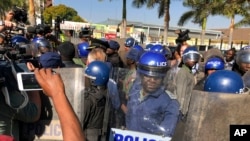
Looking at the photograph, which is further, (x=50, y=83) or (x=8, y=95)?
(x=8, y=95)

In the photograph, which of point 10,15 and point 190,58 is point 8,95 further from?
point 190,58

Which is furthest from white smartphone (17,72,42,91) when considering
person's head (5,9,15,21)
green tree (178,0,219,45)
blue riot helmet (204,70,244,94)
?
green tree (178,0,219,45)


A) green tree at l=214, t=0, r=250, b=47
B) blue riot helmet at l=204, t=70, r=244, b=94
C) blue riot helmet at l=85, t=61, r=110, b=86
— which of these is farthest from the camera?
Result: green tree at l=214, t=0, r=250, b=47

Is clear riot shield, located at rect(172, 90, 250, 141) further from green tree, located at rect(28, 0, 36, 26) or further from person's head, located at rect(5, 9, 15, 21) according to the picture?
green tree, located at rect(28, 0, 36, 26)

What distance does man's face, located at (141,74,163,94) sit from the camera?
11.5ft

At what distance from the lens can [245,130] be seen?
2723 millimetres

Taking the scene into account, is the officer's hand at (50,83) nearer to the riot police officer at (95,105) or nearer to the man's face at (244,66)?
the riot police officer at (95,105)

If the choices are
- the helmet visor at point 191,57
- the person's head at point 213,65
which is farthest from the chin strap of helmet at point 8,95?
the helmet visor at point 191,57

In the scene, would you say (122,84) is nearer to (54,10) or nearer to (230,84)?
(230,84)

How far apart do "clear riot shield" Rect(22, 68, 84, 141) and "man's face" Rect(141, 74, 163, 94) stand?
1.91 feet

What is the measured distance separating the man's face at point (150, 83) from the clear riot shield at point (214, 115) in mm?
832

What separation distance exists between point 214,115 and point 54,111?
1280 millimetres

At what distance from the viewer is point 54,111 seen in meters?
3.23

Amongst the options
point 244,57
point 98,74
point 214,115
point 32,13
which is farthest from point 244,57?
point 32,13
